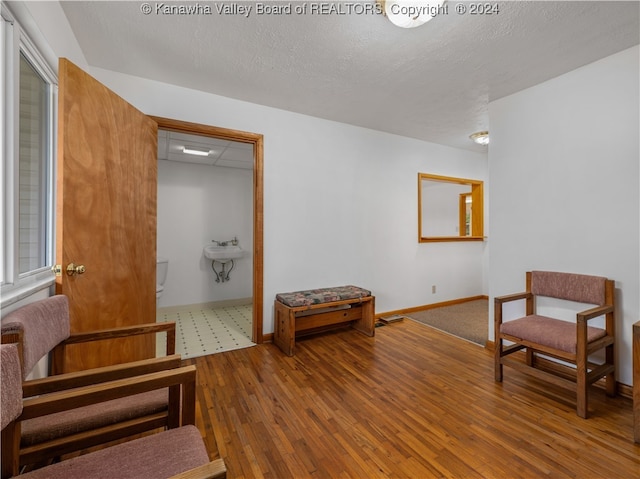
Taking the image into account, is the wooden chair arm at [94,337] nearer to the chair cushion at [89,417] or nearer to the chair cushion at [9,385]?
the chair cushion at [89,417]

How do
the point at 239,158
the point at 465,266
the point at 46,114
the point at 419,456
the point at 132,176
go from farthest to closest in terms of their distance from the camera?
the point at 465,266, the point at 239,158, the point at 132,176, the point at 46,114, the point at 419,456

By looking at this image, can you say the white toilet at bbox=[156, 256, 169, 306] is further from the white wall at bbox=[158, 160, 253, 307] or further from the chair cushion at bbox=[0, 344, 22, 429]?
the chair cushion at bbox=[0, 344, 22, 429]

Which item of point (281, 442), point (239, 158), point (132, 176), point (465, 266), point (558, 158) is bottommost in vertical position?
point (281, 442)

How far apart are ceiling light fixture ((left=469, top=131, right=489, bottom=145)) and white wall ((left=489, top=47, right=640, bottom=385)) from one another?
98 centimetres

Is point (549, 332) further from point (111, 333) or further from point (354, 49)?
point (111, 333)

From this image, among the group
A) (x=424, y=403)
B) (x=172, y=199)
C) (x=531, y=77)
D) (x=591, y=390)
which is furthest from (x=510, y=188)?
(x=172, y=199)

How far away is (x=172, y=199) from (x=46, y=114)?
2.47 m

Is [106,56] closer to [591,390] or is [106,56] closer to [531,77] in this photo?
[531,77]

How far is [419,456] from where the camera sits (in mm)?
1479

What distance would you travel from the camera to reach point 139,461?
35.9 inches

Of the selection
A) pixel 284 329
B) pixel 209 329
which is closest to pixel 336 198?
pixel 284 329

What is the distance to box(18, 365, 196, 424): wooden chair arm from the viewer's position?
0.94 m

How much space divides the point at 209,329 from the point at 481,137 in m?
4.15

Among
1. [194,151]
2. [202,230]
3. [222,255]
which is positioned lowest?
[222,255]
